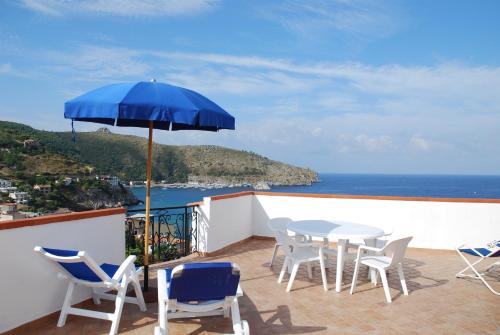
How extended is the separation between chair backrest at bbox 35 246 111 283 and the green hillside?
2.56 metres

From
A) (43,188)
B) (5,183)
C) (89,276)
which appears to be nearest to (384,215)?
(89,276)

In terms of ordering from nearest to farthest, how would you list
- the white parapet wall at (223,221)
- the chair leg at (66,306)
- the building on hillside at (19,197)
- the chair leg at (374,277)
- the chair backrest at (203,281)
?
1. the chair backrest at (203,281)
2. the chair leg at (66,306)
3. the chair leg at (374,277)
4. the white parapet wall at (223,221)
5. the building on hillside at (19,197)

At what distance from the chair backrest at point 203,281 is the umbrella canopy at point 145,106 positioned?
1.29m

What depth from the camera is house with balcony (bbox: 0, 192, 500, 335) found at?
3498mm

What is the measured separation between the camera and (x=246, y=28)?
15000 mm

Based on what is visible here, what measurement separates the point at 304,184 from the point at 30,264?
260 feet

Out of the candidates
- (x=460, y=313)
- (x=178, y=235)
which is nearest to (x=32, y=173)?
(x=178, y=235)

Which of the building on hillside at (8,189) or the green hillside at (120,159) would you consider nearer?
the building on hillside at (8,189)

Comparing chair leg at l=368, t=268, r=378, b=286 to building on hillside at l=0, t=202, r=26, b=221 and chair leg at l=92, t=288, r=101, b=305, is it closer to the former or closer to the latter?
chair leg at l=92, t=288, r=101, b=305

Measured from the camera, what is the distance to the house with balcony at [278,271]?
3.50 m

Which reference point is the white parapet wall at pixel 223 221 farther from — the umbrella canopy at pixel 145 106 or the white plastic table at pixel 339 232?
the umbrella canopy at pixel 145 106

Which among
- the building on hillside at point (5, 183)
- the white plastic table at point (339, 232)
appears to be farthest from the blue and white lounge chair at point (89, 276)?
the building on hillside at point (5, 183)

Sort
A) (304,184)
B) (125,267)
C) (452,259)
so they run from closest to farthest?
(125,267), (452,259), (304,184)

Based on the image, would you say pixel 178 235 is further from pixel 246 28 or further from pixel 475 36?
pixel 475 36
